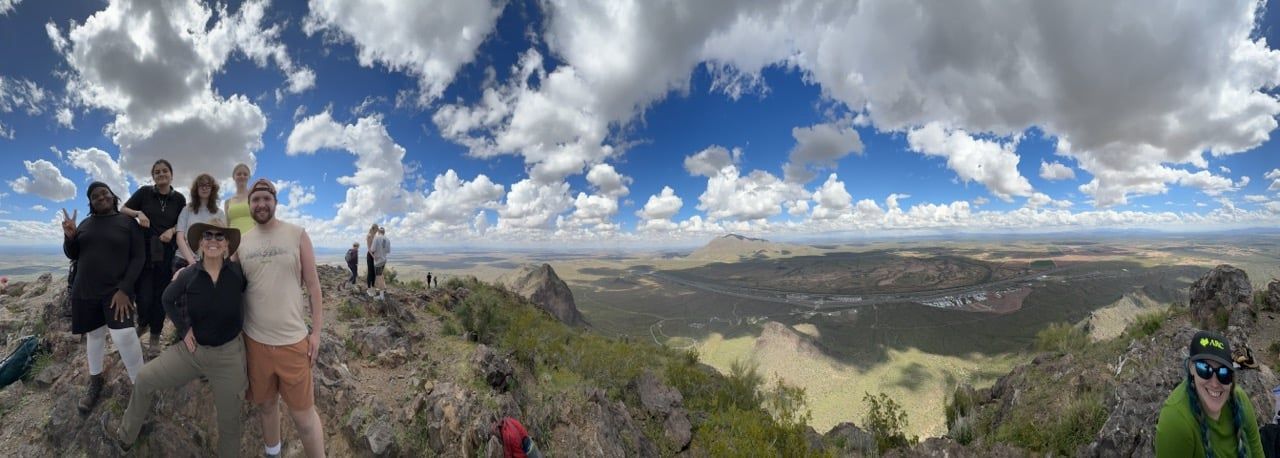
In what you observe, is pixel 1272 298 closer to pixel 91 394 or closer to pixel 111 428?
pixel 111 428

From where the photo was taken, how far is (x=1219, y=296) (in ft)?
47.7

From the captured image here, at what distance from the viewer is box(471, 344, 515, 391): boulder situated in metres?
8.30

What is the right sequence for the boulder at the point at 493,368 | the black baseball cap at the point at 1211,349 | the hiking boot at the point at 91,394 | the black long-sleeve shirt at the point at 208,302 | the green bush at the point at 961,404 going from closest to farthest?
1. the black baseball cap at the point at 1211,349
2. the black long-sleeve shirt at the point at 208,302
3. the hiking boot at the point at 91,394
4. the boulder at the point at 493,368
5. the green bush at the point at 961,404

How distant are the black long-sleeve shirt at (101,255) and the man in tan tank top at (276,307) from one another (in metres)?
2.68

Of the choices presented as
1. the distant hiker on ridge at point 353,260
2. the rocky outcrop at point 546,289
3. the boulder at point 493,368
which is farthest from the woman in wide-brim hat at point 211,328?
the rocky outcrop at point 546,289

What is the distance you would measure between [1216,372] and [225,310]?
28.1 feet

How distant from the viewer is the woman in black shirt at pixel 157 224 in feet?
18.2

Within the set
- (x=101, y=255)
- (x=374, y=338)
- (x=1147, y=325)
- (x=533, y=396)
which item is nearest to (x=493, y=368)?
(x=533, y=396)

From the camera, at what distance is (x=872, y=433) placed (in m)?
13.6

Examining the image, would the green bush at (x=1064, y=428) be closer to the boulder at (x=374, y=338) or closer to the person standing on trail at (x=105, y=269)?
the boulder at (x=374, y=338)

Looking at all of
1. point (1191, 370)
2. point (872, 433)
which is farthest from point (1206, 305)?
point (1191, 370)

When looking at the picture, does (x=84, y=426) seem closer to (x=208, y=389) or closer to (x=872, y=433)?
(x=208, y=389)

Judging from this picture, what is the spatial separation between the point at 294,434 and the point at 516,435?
3212 mm

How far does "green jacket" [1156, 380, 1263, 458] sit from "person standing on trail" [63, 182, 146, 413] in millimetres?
10688
